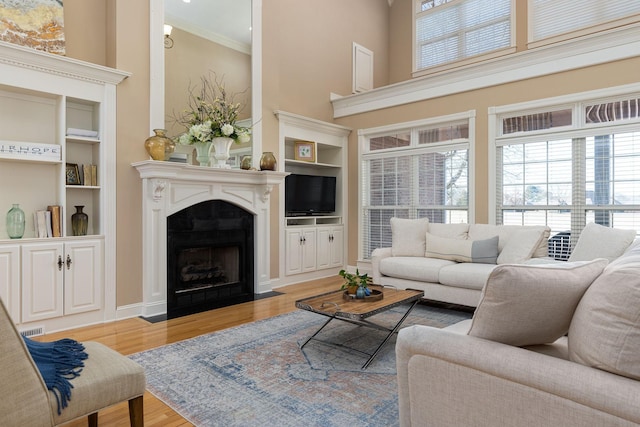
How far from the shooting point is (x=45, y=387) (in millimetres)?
1436

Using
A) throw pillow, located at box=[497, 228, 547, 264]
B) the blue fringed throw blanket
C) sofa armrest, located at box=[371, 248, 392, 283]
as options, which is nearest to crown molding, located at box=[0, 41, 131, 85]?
the blue fringed throw blanket

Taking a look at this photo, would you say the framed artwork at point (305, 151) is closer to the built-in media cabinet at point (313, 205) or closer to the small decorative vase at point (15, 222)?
the built-in media cabinet at point (313, 205)

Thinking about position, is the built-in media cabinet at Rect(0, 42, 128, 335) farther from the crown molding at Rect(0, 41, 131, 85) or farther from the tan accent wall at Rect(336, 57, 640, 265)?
the tan accent wall at Rect(336, 57, 640, 265)

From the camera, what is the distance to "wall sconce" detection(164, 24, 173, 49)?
425cm

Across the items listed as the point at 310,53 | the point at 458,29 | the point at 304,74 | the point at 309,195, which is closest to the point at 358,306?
the point at 309,195

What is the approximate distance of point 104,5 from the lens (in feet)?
13.1

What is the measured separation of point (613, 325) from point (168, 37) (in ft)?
15.0

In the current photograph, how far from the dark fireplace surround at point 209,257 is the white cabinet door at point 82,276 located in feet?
2.14

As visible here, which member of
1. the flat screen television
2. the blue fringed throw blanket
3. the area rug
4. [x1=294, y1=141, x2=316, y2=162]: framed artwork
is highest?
[x1=294, y1=141, x2=316, y2=162]: framed artwork

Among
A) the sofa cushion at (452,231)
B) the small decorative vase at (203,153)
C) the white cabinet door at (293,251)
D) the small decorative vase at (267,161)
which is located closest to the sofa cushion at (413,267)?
the sofa cushion at (452,231)

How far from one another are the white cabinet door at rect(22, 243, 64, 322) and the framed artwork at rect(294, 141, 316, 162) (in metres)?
3.29

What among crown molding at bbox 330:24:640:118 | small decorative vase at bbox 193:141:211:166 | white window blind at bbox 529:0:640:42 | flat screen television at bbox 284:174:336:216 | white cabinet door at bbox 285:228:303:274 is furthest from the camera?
flat screen television at bbox 284:174:336:216

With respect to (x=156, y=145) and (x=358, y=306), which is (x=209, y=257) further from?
(x=358, y=306)

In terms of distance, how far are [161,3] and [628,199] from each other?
532 cm
